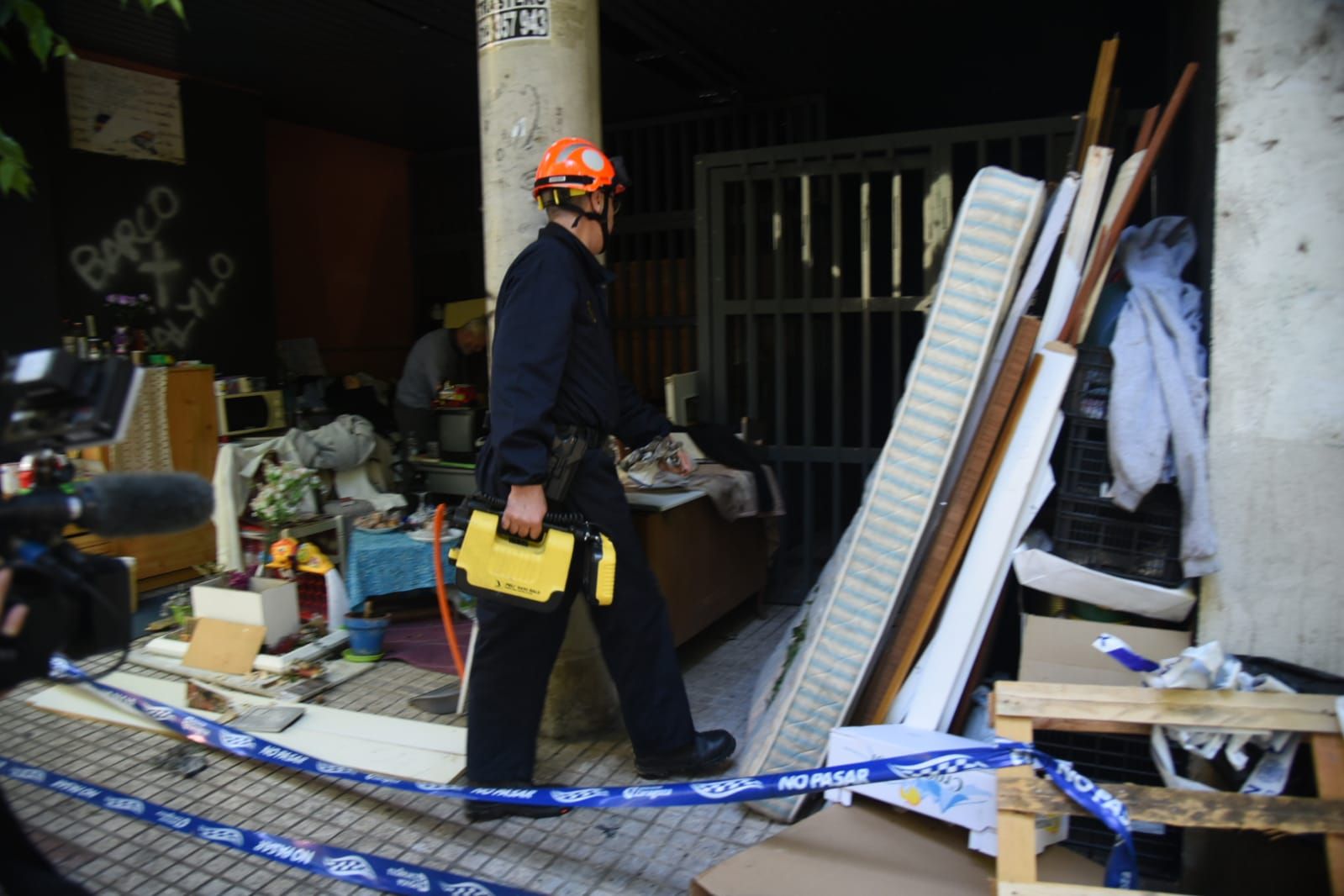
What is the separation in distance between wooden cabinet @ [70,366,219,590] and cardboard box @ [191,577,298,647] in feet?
4.53

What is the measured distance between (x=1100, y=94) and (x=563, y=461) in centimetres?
226

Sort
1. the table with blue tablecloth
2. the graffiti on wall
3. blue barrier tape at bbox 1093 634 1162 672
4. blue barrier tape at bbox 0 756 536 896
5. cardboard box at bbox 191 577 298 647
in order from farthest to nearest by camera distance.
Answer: the graffiti on wall → the table with blue tablecloth → cardboard box at bbox 191 577 298 647 → blue barrier tape at bbox 0 756 536 896 → blue barrier tape at bbox 1093 634 1162 672

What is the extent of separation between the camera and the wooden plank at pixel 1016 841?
2.21 meters

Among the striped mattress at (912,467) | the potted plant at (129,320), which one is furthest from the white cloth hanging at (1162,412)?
the potted plant at (129,320)

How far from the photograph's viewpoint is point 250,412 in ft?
21.5

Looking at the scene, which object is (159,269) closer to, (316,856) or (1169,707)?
(316,856)

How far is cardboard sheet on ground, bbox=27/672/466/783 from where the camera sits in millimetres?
3479

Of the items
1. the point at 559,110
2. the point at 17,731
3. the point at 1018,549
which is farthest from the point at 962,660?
the point at 17,731

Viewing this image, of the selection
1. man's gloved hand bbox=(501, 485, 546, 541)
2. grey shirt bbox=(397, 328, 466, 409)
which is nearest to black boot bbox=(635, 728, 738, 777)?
man's gloved hand bbox=(501, 485, 546, 541)

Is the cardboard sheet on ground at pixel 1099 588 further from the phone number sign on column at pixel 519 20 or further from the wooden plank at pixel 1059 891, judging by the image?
the phone number sign on column at pixel 519 20

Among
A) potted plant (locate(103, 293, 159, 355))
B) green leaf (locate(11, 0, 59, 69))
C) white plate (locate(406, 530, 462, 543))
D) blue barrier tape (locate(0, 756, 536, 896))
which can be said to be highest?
green leaf (locate(11, 0, 59, 69))

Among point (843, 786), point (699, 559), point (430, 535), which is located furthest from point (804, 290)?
point (843, 786)

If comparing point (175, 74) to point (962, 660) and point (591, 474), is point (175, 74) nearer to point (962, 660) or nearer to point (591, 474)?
point (591, 474)

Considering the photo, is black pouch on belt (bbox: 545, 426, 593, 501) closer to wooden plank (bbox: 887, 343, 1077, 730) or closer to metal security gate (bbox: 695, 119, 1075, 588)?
wooden plank (bbox: 887, 343, 1077, 730)
